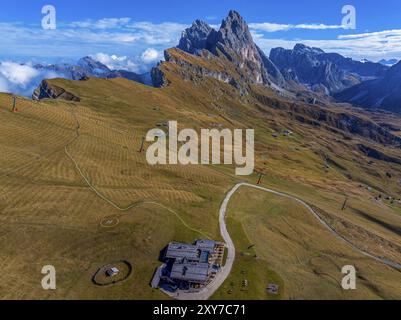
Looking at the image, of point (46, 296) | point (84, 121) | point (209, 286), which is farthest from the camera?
point (84, 121)

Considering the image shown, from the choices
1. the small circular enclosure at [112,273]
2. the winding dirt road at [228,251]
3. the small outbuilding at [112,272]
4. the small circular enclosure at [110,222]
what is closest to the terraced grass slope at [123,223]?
the small circular enclosure at [110,222]

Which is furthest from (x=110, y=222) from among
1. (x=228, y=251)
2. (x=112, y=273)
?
(x=228, y=251)

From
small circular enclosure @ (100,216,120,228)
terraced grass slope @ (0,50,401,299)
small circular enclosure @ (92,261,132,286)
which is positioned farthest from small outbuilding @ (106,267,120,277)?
small circular enclosure @ (100,216,120,228)

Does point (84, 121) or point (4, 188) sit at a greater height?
point (84, 121)

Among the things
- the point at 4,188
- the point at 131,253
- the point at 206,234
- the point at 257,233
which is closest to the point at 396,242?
the point at 257,233

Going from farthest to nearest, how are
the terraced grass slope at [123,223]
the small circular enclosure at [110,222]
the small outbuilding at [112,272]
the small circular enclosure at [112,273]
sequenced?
the small circular enclosure at [110,222]
the terraced grass slope at [123,223]
the small outbuilding at [112,272]
the small circular enclosure at [112,273]

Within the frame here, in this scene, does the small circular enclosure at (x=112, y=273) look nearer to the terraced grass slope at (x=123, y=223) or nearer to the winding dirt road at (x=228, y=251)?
the terraced grass slope at (x=123, y=223)

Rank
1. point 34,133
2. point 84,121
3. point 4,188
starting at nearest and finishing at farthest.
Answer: point 4,188
point 34,133
point 84,121
